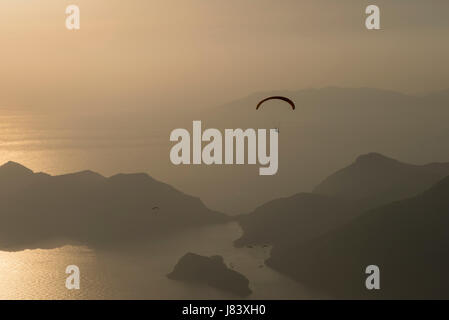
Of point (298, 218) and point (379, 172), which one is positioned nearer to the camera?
point (298, 218)

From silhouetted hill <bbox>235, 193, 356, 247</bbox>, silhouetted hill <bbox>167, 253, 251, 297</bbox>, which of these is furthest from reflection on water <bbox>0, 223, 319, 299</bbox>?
silhouetted hill <bbox>235, 193, 356, 247</bbox>

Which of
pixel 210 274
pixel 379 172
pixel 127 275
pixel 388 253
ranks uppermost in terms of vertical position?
pixel 379 172

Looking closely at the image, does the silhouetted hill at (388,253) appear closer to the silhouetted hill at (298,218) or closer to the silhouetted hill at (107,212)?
the silhouetted hill at (298,218)

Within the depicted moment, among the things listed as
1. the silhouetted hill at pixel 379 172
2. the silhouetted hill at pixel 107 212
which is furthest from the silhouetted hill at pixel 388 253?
the silhouetted hill at pixel 107 212

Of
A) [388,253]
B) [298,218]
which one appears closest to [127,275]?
[298,218]

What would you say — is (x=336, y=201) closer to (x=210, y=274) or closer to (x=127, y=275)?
(x=210, y=274)

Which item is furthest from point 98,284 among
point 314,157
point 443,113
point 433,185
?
point 433,185

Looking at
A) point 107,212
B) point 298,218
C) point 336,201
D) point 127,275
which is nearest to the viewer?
point 127,275
